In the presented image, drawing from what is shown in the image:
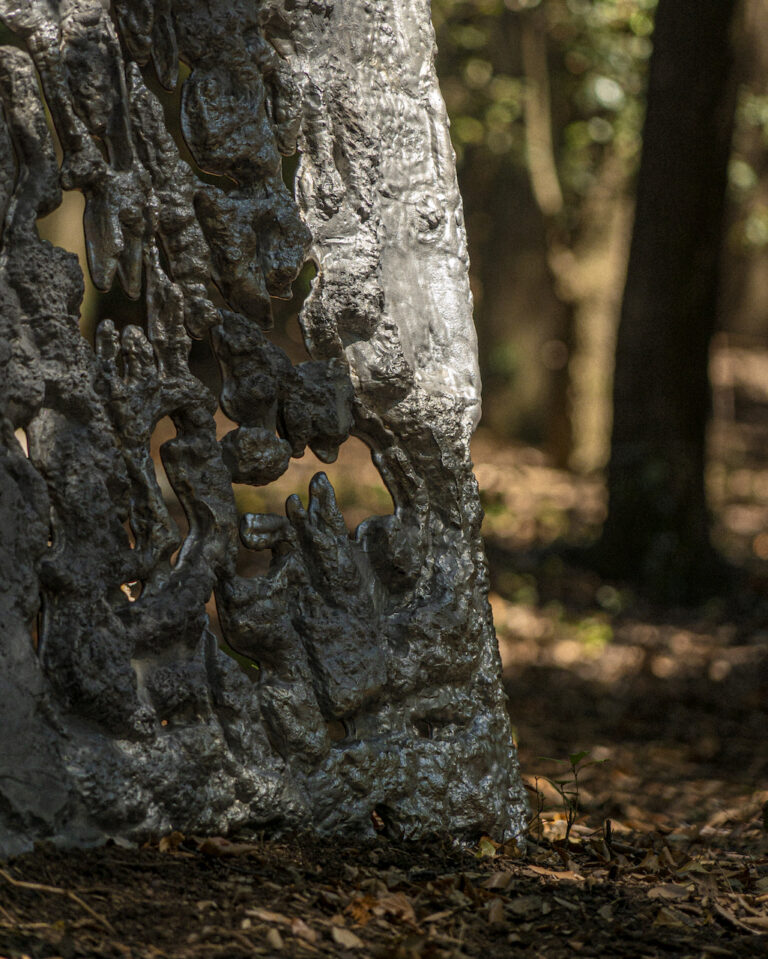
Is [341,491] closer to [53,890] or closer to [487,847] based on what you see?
[487,847]

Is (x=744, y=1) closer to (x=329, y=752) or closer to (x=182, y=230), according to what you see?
(x=182, y=230)

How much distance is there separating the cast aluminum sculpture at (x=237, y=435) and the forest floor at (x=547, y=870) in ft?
0.47

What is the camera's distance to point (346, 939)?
2.17 m

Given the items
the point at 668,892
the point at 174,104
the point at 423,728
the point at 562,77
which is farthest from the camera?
the point at 562,77

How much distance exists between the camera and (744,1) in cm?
720

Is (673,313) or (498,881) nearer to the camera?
(498,881)

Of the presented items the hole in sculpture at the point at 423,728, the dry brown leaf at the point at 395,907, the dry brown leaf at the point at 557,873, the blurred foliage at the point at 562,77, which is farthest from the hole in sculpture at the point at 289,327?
the dry brown leaf at the point at 395,907

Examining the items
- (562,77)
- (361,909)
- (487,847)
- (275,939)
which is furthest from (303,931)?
(562,77)

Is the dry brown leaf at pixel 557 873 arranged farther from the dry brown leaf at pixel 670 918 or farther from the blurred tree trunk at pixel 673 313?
the blurred tree trunk at pixel 673 313

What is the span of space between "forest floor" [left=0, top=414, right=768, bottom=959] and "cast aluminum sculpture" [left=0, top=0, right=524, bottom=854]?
5.6 inches

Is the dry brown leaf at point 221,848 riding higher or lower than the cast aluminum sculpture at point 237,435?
lower

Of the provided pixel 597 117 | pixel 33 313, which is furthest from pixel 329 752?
pixel 597 117

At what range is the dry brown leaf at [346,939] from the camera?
216 centimetres

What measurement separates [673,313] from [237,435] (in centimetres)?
534
